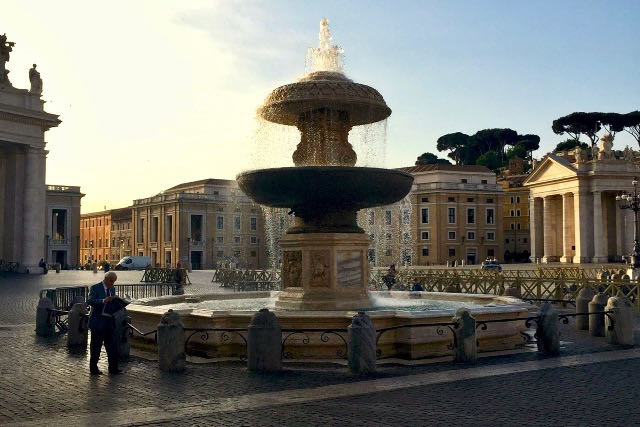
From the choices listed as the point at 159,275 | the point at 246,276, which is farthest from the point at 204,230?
the point at 246,276

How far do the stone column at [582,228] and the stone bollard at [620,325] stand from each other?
7701cm

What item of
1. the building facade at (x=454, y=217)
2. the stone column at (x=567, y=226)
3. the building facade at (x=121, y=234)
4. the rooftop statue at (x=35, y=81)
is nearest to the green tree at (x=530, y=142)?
the building facade at (x=454, y=217)

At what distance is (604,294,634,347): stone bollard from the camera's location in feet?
45.9

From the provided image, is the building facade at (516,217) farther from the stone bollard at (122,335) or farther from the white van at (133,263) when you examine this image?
the stone bollard at (122,335)

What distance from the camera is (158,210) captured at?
113 m

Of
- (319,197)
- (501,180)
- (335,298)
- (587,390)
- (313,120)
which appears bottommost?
(587,390)

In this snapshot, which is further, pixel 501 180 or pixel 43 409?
pixel 501 180

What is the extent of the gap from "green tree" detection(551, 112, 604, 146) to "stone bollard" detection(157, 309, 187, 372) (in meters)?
122

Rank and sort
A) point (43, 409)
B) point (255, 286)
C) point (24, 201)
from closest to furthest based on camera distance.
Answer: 1. point (43, 409)
2. point (255, 286)
3. point (24, 201)

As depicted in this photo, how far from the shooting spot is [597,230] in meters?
87.4

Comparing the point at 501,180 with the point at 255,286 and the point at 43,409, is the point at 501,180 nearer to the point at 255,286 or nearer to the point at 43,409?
the point at 255,286

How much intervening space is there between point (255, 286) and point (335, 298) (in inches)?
853

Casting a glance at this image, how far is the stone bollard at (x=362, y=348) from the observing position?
10.5m

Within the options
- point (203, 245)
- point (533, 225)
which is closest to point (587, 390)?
point (533, 225)
